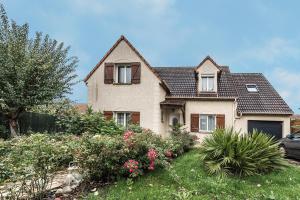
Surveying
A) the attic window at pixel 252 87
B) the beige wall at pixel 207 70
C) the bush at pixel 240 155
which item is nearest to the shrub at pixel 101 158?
the bush at pixel 240 155

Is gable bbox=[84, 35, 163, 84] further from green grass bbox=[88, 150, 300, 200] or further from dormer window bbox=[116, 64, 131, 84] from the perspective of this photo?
green grass bbox=[88, 150, 300, 200]

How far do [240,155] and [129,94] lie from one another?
1055 cm

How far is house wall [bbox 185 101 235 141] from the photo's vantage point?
19469 millimetres

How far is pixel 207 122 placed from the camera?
65.9ft

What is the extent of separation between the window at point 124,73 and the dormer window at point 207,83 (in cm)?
568

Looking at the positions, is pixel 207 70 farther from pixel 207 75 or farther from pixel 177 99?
pixel 177 99

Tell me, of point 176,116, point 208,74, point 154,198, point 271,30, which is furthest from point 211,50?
point 154,198

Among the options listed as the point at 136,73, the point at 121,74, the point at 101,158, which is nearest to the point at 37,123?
the point at 121,74

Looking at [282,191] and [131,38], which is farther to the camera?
[131,38]

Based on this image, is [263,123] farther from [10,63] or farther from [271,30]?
[10,63]

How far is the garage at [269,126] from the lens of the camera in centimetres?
1983

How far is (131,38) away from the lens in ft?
61.4

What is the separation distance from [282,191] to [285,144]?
6.76 metres

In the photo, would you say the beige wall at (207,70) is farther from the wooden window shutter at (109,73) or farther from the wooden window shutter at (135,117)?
the wooden window shutter at (109,73)
